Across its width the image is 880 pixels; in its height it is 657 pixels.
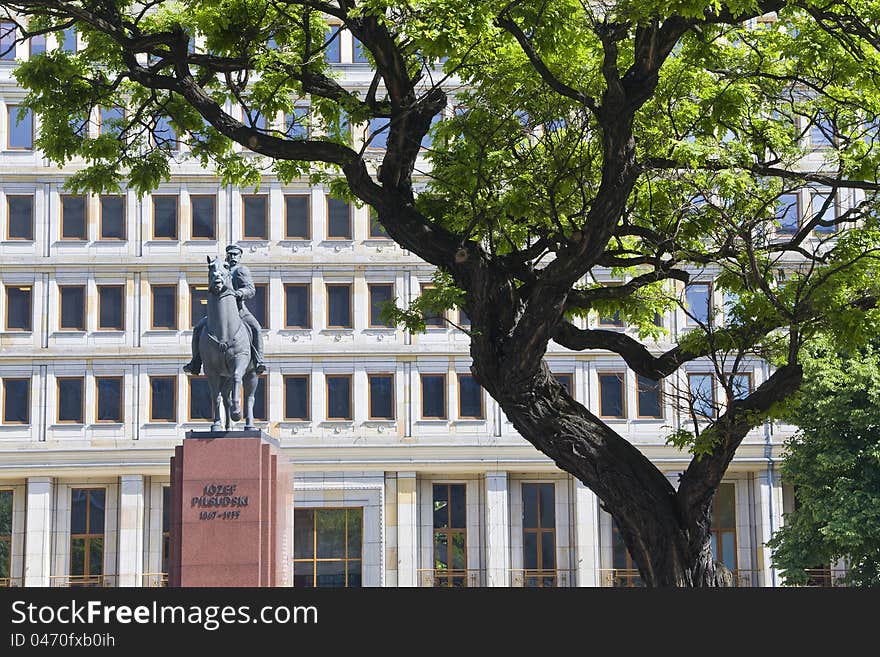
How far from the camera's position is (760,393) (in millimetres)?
12344

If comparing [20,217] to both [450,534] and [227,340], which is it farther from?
[227,340]

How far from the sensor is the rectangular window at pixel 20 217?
47594 mm

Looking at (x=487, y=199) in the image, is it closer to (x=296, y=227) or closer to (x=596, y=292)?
(x=596, y=292)

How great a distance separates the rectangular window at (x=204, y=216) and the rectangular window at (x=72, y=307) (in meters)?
4.16

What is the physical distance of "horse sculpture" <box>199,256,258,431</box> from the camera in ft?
75.8

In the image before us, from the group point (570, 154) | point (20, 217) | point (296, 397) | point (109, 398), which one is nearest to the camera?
point (570, 154)

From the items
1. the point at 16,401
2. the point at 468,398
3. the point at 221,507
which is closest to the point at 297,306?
the point at 468,398

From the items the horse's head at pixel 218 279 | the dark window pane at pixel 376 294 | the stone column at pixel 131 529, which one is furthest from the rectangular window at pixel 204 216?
the horse's head at pixel 218 279

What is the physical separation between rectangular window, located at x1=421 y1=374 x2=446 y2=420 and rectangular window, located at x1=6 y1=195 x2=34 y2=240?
45.3ft

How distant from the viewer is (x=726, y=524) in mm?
48250

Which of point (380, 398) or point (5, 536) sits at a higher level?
point (380, 398)

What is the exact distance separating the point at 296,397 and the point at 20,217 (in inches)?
429

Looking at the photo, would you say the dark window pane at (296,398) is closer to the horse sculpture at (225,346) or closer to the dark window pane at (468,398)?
the dark window pane at (468,398)

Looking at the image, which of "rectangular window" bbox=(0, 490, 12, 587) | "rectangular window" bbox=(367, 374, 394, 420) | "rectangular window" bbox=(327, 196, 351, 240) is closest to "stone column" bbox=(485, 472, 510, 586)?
"rectangular window" bbox=(367, 374, 394, 420)
